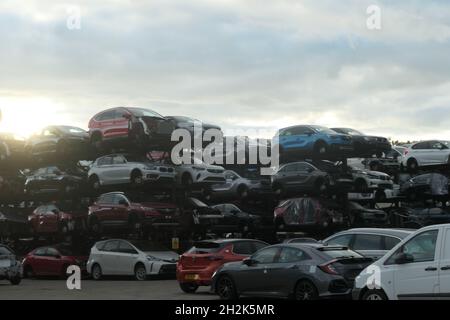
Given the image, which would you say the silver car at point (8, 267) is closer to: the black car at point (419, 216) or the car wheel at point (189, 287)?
the car wheel at point (189, 287)

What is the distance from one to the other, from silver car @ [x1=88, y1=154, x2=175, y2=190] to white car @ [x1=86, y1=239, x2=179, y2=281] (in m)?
3.89

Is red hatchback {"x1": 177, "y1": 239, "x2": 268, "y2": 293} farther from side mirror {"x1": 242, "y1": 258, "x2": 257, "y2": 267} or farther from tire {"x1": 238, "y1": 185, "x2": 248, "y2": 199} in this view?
tire {"x1": 238, "y1": 185, "x2": 248, "y2": 199}

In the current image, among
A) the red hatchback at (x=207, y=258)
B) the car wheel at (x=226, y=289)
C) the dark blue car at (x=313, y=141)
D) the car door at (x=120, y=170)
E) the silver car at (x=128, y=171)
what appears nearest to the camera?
the car wheel at (x=226, y=289)

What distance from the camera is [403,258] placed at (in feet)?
37.7

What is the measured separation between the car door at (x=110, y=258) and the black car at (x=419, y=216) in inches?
468

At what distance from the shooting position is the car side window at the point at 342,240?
17734 millimetres

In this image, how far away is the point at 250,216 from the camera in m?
32.3

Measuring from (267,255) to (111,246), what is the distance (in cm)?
1249

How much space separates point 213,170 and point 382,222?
302 inches

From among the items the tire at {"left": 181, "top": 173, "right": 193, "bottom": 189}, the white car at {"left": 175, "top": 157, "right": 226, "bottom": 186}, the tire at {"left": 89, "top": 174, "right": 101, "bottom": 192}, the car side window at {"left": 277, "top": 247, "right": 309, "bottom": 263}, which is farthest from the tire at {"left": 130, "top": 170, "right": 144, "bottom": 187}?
the car side window at {"left": 277, "top": 247, "right": 309, "bottom": 263}

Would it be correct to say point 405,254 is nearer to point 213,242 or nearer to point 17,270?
point 213,242

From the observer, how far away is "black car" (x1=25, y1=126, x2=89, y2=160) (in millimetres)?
34375

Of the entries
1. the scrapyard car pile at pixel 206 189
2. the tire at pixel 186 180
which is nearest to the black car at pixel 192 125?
the scrapyard car pile at pixel 206 189

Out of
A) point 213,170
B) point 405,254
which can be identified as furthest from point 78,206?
point 405,254
